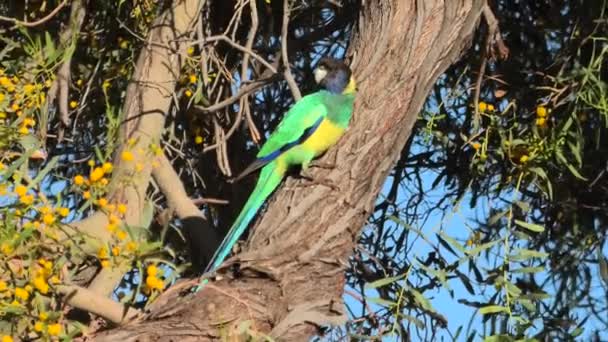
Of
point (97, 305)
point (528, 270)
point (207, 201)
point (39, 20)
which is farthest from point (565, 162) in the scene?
point (39, 20)

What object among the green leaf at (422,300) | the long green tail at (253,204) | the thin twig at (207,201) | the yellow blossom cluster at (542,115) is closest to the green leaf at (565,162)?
the yellow blossom cluster at (542,115)

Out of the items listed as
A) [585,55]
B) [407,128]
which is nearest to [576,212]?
[585,55]

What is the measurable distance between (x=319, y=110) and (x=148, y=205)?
400mm

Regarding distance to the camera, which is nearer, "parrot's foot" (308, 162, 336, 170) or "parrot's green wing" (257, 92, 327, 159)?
"parrot's foot" (308, 162, 336, 170)

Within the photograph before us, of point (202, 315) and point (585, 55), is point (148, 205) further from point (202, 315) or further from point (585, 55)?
point (585, 55)

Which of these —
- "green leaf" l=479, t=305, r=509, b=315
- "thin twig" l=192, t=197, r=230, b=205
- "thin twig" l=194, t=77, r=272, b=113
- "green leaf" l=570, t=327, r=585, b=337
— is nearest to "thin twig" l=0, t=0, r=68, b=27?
"thin twig" l=194, t=77, r=272, b=113

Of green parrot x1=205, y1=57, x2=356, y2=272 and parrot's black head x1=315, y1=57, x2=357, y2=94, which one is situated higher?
parrot's black head x1=315, y1=57, x2=357, y2=94

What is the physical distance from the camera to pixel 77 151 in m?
2.31

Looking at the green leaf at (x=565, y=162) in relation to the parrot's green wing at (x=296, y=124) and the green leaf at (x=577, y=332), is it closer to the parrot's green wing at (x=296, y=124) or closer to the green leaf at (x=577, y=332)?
the green leaf at (x=577, y=332)

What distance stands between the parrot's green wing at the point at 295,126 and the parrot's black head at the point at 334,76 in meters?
0.03

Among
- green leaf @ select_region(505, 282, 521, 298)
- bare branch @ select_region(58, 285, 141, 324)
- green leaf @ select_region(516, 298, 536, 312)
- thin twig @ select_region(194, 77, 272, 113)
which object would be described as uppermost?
thin twig @ select_region(194, 77, 272, 113)

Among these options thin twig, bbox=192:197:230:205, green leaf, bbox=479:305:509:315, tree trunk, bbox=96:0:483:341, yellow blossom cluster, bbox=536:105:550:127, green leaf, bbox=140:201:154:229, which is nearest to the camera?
tree trunk, bbox=96:0:483:341

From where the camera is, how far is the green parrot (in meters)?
2.12

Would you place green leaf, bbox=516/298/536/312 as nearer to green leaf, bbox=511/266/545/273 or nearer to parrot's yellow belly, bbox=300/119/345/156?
green leaf, bbox=511/266/545/273
